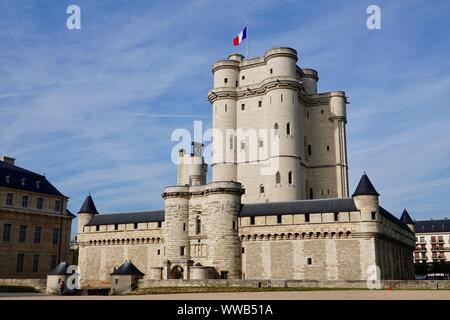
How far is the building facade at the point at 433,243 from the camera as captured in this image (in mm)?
103562

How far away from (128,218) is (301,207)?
70.3ft

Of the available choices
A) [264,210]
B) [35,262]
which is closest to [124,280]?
[264,210]

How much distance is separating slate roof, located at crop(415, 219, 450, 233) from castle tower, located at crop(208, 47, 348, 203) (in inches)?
2093

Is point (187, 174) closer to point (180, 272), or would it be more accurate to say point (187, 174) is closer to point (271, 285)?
point (180, 272)

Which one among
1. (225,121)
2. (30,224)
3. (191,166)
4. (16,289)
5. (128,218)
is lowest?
(16,289)

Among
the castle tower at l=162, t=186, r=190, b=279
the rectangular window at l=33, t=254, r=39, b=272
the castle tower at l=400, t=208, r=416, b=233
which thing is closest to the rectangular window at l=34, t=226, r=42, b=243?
the rectangular window at l=33, t=254, r=39, b=272

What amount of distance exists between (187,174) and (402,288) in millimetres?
38188

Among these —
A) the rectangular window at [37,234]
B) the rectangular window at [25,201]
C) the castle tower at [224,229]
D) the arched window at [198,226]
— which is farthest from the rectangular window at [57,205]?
the castle tower at [224,229]

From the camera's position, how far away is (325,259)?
44.7 m

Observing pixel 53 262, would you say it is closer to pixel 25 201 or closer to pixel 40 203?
pixel 40 203

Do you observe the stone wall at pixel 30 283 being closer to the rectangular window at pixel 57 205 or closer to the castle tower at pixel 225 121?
the rectangular window at pixel 57 205

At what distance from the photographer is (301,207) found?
47.4m

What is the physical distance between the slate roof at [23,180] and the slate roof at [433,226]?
264 feet
